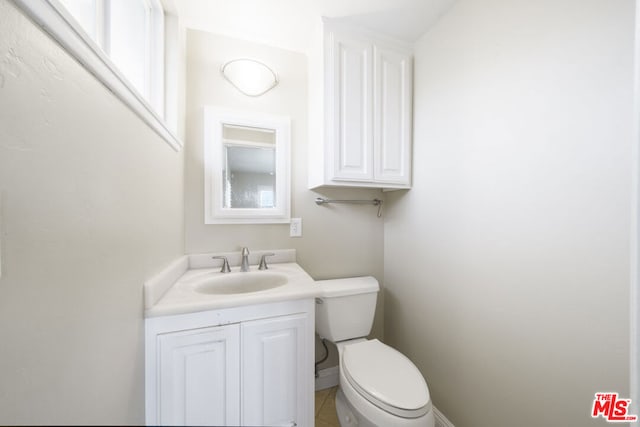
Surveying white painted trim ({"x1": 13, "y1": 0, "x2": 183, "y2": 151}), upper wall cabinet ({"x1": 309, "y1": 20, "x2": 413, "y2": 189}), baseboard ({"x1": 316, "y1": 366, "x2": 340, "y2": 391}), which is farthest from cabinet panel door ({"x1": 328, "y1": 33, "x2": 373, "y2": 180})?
baseboard ({"x1": 316, "y1": 366, "x2": 340, "y2": 391})

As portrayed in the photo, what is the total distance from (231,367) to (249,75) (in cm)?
123

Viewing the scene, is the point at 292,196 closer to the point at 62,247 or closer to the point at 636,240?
the point at 62,247

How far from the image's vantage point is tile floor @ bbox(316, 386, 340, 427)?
2.28 ft

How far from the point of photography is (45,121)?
0.28 metres

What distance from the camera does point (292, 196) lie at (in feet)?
4.68

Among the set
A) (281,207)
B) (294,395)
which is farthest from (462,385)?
(281,207)

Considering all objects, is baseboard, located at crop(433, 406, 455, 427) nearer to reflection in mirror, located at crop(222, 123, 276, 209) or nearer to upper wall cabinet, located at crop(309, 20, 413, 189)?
upper wall cabinet, located at crop(309, 20, 413, 189)

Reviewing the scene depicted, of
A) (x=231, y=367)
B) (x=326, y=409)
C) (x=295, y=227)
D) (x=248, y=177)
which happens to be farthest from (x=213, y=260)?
(x=231, y=367)

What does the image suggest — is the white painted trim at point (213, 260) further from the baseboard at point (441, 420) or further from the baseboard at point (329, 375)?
the baseboard at point (441, 420)

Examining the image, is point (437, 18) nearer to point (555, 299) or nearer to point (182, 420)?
point (555, 299)

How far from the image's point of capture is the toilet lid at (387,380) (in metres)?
0.80

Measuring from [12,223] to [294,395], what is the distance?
48cm

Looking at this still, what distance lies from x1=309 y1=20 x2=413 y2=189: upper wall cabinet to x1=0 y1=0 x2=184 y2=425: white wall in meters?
0.96

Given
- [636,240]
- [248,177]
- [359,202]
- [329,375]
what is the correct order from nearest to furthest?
[636,240]
[248,177]
[329,375]
[359,202]
